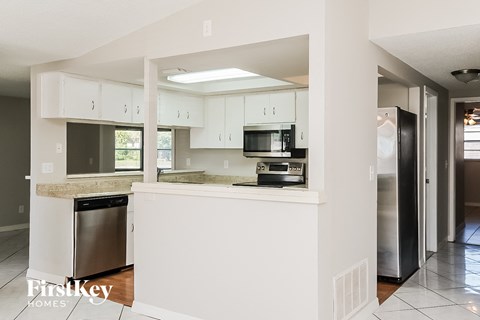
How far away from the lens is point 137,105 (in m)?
5.18

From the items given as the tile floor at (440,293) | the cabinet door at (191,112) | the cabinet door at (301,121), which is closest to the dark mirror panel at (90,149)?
the cabinet door at (191,112)

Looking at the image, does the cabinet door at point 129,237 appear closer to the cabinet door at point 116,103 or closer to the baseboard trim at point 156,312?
the cabinet door at point 116,103

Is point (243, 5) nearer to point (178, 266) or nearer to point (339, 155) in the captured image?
point (339, 155)

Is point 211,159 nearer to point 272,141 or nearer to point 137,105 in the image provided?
point 272,141

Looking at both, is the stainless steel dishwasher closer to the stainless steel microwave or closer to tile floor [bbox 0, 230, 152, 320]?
tile floor [bbox 0, 230, 152, 320]

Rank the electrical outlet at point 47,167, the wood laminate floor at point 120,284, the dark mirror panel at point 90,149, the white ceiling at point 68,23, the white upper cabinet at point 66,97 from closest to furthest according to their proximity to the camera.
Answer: the white ceiling at point 68,23, the wood laminate floor at point 120,284, the white upper cabinet at point 66,97, the electrical outlet at point 47,167, the dark mirror panel at point 90,149

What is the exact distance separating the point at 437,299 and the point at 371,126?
1.66 meters

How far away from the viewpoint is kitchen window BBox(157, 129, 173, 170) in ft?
20.8

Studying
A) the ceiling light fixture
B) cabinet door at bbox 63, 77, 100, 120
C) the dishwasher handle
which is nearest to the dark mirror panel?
cabinet door at bbox 63, 77, 100, 120

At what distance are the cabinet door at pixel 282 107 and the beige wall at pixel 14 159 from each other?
4.33 metres

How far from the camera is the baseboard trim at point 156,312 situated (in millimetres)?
3297

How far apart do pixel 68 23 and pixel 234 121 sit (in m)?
2.88

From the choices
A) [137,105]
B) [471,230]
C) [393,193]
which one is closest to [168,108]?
[137,105]

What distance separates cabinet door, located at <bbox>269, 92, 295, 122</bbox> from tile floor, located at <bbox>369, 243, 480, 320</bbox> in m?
2.33
